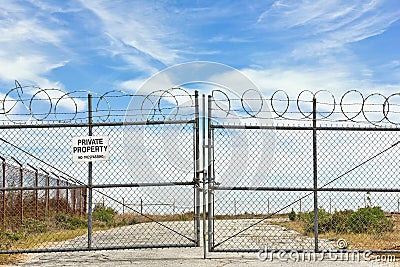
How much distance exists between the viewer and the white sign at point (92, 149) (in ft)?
33.5

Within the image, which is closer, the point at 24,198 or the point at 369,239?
the point at 369,239

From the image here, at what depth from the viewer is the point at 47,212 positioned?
20.3 m

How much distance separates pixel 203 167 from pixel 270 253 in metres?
2.01

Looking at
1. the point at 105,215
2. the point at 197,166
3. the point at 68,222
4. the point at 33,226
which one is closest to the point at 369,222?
the point at 197,166

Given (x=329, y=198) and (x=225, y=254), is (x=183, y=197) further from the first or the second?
(x=329, y=198)

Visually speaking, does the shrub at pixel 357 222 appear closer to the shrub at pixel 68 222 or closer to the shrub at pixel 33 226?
the shrub at pixel 68 222

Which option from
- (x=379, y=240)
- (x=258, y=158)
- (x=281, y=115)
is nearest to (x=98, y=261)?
(x=258, y=158)

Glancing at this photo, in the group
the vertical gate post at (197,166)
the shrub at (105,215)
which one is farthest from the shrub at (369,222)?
the shrub at (105,215)

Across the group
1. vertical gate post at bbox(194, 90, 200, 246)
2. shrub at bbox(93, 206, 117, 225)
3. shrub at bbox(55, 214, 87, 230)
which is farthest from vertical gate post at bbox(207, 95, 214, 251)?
shrub at bbox(55, 214, 87, 230)

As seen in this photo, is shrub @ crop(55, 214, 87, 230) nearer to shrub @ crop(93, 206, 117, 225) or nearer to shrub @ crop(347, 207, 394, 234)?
shrub @ crop(93, 206, 117, 225)

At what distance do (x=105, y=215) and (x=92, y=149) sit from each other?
7555 millimetres

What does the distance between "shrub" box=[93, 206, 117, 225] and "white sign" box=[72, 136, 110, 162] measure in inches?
268

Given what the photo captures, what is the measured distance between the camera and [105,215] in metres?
17.3

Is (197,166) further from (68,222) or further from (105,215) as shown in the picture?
(68,222)
